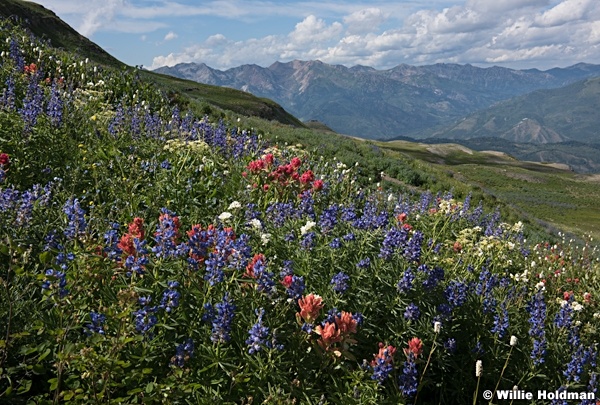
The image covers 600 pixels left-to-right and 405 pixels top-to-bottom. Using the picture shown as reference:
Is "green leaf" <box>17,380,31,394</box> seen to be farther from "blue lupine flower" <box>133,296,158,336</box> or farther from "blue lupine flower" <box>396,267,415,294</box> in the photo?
"blue lupine flower" <box>396,267,415,294</box>

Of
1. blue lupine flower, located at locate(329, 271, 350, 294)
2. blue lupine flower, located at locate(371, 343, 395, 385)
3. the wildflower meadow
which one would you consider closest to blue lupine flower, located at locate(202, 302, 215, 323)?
the wildflower meadow

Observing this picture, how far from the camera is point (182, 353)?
3098 millimetres

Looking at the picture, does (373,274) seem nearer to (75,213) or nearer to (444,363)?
(444,363)

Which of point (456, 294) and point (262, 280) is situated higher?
point (262, 280)

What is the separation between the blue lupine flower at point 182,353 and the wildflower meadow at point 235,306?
0.01m

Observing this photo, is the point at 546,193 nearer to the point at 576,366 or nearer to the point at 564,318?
the point at 564,318

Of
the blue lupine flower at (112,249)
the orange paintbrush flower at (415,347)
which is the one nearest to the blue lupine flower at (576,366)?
the orange paintbrush flower at (415,347)

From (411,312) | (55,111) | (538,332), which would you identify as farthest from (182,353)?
(55,111)

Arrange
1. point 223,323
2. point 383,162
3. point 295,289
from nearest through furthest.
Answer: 1. point 223,323
2. point 295,289
3. point 383,162

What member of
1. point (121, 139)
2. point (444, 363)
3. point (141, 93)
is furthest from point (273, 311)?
point (141, 93)

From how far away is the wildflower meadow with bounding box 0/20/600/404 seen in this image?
3098mm

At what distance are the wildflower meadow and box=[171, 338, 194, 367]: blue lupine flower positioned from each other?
0.01 metres

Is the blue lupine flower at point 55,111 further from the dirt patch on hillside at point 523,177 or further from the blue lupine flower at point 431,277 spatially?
the dirt patch on hillside at point 523,177

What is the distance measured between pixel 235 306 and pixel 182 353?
51 cm
